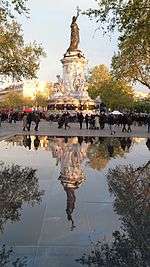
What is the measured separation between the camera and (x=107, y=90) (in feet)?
A: 369

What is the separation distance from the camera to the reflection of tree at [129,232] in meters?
6.14

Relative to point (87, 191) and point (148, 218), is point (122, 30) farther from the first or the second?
point (148, 218)

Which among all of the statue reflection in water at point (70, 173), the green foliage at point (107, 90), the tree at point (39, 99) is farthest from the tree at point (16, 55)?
the tree at point (39, 99)

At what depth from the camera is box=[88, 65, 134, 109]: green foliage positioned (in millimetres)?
112188

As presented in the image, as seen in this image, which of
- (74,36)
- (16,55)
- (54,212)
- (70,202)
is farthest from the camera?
(74,36)

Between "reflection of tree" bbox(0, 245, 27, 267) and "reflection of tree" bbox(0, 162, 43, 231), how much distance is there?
110 cm

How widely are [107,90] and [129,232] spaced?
347ft

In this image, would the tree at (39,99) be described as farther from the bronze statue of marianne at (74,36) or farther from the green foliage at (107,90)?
the bronze statue of marianne at (74,36)

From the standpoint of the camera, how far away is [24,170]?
1501cm

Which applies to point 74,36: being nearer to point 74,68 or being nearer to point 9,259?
point 74,68

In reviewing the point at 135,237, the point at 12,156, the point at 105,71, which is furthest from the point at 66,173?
the point at 105,71

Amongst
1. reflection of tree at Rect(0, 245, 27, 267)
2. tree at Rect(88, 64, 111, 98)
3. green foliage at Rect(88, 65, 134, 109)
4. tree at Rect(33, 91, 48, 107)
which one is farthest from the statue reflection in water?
tree at Rect(33, 91, 48, 107)

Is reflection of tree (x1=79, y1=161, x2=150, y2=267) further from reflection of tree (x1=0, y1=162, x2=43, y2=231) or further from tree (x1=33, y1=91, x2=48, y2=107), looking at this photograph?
tree (x1=33, y1=91, x2=48, y2=107)

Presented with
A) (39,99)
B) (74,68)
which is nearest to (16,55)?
(74,68)
